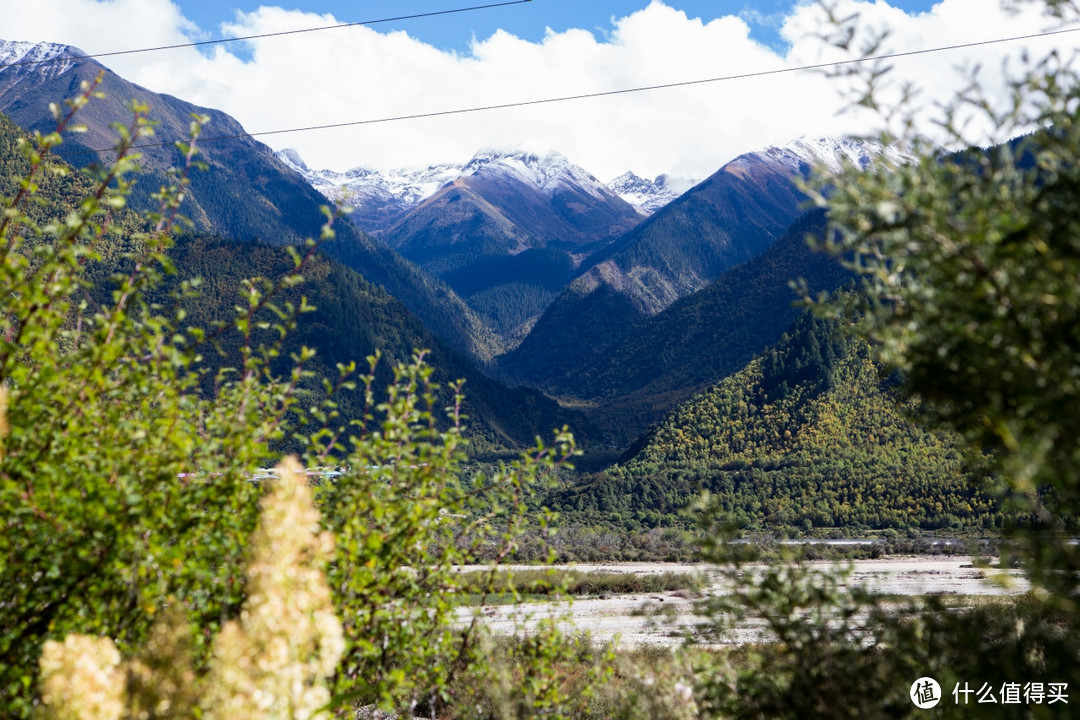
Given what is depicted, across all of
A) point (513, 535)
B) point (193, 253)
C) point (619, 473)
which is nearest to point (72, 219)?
point (513, 535)

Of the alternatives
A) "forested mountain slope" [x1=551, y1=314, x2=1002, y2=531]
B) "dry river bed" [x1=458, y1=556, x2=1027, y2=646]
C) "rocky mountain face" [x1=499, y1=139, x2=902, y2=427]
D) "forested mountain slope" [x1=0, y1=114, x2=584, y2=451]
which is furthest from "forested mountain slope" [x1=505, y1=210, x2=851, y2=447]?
"dry river bed" [x1=458, y1=556, x2=1027, y2=646]

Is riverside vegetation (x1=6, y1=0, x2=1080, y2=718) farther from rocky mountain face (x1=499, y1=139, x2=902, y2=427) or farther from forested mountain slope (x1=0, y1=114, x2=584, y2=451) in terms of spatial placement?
forested mountain slope (x1=0, y1=114, x2=584, y2=451)

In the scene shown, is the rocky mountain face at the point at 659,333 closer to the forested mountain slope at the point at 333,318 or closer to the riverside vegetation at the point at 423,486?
the forested mountain slope at the point at 333,318

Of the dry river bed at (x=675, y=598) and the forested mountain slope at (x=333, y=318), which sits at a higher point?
the forested mountain slope at (x=333, y=318)

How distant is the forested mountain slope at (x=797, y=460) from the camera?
4297 centimetres

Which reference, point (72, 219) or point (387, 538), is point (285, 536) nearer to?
point (387, 538)

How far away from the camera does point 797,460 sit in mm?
48906

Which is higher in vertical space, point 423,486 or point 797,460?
point 797,460

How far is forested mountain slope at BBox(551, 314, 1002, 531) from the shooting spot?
4297cm

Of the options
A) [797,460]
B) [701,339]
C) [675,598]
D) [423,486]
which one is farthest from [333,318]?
[423,486]

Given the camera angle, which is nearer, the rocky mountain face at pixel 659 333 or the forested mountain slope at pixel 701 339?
the forested mountain slope at pixel 701 339

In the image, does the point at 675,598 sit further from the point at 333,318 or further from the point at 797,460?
the point at 333,318

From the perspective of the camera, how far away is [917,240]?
2992 mm

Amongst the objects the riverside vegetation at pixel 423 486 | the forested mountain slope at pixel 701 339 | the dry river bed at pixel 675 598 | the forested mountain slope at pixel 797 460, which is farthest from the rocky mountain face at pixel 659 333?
the riverside vegetation at pixel 423 486
